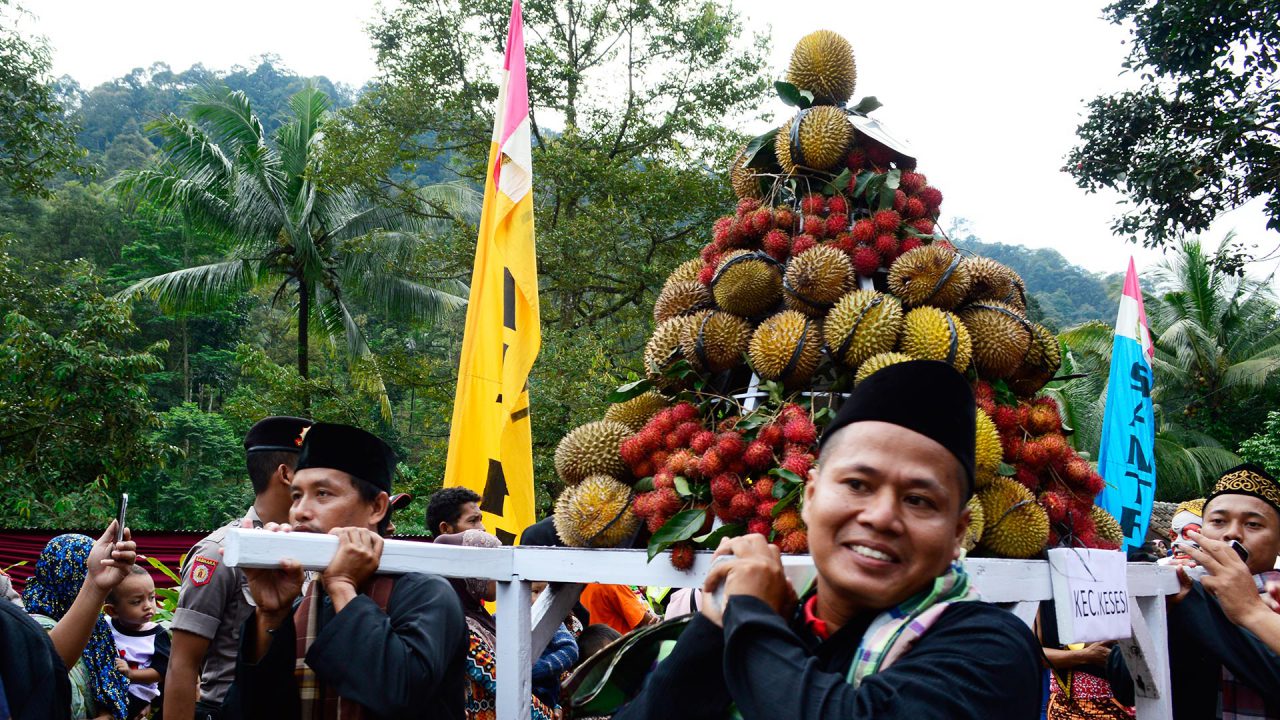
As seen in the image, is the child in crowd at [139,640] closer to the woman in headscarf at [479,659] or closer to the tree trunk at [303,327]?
the woman in headscarf at [479,659]

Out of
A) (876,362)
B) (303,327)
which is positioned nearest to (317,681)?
(876,362)

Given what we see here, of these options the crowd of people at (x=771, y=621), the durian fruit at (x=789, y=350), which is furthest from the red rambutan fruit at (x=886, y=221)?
the crowd of people at (x=771, y=621)

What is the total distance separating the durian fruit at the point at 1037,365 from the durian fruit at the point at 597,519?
4.60ft

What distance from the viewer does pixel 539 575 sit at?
2.54m

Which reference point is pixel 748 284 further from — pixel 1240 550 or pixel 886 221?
pixel 1240 550

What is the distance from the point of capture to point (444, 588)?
8.13 ft

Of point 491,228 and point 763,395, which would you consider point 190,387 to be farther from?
point 763,395

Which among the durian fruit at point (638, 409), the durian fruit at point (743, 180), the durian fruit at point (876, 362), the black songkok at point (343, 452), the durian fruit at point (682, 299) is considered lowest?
the black songkok at point (343, 452)

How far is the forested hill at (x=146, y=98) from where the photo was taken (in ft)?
150

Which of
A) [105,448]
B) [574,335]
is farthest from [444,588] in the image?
[574,335]

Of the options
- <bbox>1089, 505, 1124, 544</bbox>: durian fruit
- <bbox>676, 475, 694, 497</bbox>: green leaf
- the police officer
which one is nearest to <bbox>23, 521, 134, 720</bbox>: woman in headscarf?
the police officer

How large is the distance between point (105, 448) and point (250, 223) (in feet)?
33.2

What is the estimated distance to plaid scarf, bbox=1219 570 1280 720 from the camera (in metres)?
3.32

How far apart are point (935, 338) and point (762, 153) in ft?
3.83
